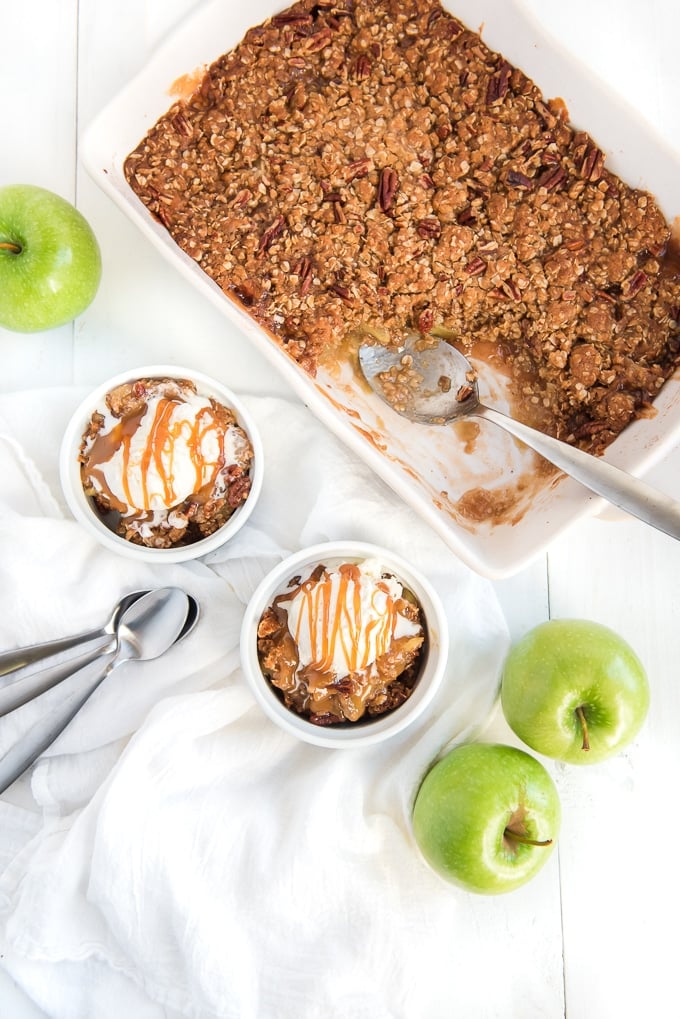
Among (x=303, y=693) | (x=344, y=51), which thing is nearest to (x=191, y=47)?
(x=344, y=51)

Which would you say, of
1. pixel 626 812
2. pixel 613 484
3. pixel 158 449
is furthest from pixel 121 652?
pixel 626 812

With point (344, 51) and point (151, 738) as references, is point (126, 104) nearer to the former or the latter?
point (344, 51)

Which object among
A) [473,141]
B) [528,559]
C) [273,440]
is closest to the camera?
[528,559]

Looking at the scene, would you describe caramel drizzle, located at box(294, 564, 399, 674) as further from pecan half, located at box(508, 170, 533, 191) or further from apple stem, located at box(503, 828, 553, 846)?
pecan half, located at box(508, 170, 533, 191)

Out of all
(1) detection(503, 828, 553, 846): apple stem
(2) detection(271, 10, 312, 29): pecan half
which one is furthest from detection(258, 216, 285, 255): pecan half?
(1) detection(503, 828, 553, 846): apple stem

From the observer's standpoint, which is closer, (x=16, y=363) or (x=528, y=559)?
(x=528, y=559)

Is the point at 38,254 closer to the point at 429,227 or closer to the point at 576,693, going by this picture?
the point at 429,227
